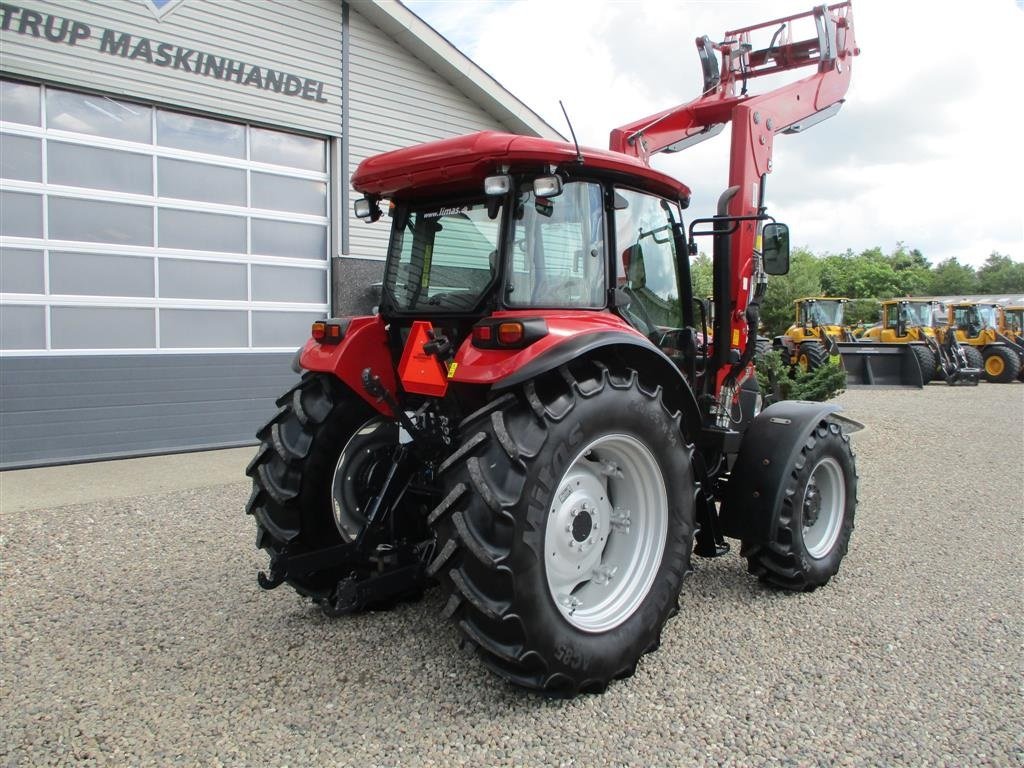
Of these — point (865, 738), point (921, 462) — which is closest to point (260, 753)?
point (865, 738)

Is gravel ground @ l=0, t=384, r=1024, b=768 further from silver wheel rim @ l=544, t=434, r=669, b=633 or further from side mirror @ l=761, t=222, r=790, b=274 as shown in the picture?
side mirror @ l=761, t=222, r=790, b=274

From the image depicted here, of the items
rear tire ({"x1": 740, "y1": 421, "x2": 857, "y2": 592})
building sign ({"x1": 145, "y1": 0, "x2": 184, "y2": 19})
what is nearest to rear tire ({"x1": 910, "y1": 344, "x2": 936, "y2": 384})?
rear tire ({"x1": 740, "y1": 421, "x2": 857, "y2": 592})

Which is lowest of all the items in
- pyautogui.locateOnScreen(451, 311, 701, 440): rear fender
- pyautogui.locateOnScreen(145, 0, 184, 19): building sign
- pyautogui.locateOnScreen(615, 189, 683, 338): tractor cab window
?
pyautogui.locateOnScreen(451, 311, 701, 440): rear fender

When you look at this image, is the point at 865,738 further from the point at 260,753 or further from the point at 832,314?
the point at 832,314

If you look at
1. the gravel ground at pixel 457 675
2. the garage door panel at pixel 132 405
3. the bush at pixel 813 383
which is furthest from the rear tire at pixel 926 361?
the garage door panel at pixel 132 405

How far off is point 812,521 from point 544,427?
2303mm

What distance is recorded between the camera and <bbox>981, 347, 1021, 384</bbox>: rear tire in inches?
801

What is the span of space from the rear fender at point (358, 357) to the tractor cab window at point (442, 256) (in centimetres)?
20

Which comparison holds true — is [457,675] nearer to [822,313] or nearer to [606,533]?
[606,533]

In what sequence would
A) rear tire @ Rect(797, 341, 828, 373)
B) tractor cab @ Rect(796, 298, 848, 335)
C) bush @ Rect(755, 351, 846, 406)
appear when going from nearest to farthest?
bush @ Rect(755, 351, 846, 406), rear tire @ Rect(797, 341, 828, 373), tractor cab @ Rect(796, 298, 848, 335)

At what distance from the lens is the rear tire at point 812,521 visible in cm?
411

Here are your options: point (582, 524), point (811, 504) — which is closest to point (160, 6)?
point (582, 524)

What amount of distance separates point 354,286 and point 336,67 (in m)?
2.65

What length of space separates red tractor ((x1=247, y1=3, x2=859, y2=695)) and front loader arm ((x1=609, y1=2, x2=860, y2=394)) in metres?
0.03
